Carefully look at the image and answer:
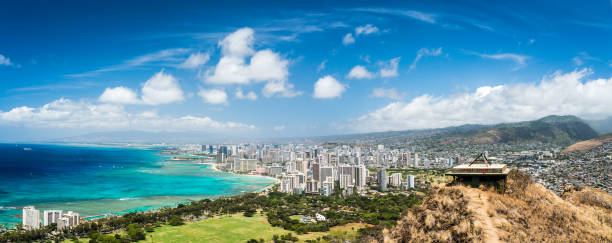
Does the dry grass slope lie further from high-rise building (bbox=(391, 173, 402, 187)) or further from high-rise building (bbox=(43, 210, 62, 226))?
high-rise building (bbox=(391, 173, 402, 187))

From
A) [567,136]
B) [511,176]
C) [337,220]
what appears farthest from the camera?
[567,136]

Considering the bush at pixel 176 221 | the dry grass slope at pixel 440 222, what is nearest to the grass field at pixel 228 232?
the bush at pixel 176 221

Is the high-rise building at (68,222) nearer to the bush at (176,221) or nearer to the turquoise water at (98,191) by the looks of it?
the bush at (176,221)

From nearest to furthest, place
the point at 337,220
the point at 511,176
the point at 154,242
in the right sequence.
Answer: the point at 511,176, the point at 154,242, the point at 337,220

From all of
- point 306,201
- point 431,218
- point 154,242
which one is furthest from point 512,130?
point 431,218

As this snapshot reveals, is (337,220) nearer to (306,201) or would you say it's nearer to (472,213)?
(306,201)

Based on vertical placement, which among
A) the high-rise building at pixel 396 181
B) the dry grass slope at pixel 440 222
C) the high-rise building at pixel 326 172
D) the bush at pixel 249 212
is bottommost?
Answer: the bush at pixel 249 212

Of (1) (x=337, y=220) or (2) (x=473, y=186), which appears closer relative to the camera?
(2) (x=473, y=186)
